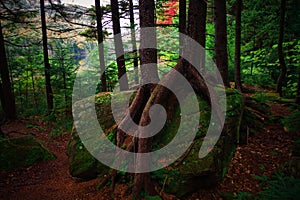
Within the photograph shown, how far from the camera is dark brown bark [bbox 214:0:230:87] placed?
24.1 ft

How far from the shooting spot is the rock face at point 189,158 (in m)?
4.30

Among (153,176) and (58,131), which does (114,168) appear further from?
(58,131)

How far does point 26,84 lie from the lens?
19.4 meters

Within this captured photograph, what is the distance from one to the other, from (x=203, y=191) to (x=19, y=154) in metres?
7.03

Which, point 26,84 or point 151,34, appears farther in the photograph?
point 26,84

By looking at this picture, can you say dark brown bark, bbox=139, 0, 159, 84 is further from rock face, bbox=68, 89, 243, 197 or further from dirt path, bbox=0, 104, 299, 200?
dirt path, bbox=0, 104, 299, 200

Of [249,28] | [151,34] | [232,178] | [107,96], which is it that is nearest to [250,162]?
[232,178]

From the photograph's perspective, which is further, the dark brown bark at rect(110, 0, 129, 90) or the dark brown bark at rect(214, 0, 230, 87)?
the dark brown bark at rect(110, 0, 129, 90)

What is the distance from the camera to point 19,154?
732 centimetres

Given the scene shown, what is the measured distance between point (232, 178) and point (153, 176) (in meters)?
2.00

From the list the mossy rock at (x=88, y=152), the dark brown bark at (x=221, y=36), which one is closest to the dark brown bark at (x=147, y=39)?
the mossy rock at (x=88, y=152)

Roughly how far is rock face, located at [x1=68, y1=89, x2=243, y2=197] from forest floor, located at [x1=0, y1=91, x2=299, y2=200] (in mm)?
255

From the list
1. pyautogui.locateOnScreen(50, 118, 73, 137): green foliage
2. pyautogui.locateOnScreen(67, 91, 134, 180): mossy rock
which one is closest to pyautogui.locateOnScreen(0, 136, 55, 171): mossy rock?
pyautogui.locateOnScreen(50, 118, 73, 137): green foliage

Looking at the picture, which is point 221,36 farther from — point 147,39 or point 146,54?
point 146,54
